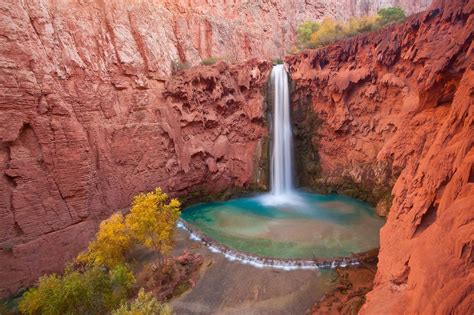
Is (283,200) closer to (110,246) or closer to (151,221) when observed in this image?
(151,221)

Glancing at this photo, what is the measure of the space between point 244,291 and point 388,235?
563 centimetres

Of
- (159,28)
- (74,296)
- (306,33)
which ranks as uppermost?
(306,33)

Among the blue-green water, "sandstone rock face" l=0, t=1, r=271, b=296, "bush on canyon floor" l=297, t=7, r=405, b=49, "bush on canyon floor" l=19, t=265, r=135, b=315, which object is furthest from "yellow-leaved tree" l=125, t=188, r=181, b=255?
"bush on canyon floor" l=297, t=7, r=405, b=49

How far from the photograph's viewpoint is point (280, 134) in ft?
74.5

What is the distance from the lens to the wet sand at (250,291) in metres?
9.27

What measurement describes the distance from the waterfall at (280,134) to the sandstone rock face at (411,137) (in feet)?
3.42

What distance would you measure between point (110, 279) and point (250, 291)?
200 inches

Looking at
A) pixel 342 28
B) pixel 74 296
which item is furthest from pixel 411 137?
pixel 342 28

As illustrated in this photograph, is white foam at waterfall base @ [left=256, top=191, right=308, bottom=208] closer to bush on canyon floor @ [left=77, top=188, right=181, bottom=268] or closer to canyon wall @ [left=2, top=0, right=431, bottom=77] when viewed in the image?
bush on canyon floor @ [left=77, top=188, right=181, bottom=268]

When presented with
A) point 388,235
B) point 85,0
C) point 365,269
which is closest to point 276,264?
point 365,269

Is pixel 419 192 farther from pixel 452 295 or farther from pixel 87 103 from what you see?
pixel 87 103

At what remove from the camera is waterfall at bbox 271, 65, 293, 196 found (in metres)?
22.6

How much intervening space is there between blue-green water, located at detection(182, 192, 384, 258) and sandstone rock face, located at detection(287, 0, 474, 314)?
9.74 ft

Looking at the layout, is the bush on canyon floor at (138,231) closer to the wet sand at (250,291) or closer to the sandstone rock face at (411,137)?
the wet sand at (250,291)
